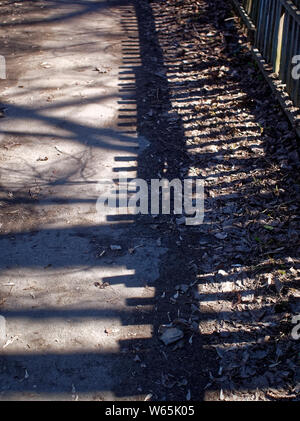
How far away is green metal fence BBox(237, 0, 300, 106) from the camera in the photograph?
21.0 feet

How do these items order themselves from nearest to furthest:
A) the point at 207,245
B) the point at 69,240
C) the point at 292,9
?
the point at 207,245
the point at 69,240
the point at 292,9

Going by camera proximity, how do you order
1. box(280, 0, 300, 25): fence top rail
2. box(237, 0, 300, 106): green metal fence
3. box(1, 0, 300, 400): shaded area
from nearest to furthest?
box(1, 0, 300, 400): shaded area, box(280, 0, 300, 25): fence top rail, box(237, 0, 300, 106): green metal fence

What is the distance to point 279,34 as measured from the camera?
705cm

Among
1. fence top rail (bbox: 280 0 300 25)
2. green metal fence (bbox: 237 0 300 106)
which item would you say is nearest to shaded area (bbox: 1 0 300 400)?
green metal fence (bbox: 237 0 300 106)

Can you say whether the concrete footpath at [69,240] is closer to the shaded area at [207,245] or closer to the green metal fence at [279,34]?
the shaded area at [207,245]

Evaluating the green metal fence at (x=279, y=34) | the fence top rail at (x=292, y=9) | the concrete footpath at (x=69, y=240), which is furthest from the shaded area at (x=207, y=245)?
the fence top rail at (x=292, y=9)

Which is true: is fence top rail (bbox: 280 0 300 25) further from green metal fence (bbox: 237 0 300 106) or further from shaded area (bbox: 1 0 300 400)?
shaded area (bbox: 1 0 300 400)

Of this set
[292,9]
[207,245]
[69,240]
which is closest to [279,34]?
[292,9]

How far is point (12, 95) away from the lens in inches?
308

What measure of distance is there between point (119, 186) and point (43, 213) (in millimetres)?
881

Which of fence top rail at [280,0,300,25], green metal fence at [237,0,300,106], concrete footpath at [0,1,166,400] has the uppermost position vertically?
fence top rail at [280,0,300,25]

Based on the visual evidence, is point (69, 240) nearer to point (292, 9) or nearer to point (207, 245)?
point (207, 245)

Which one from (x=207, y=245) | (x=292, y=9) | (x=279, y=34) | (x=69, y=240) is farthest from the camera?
(x=279, y=34)
